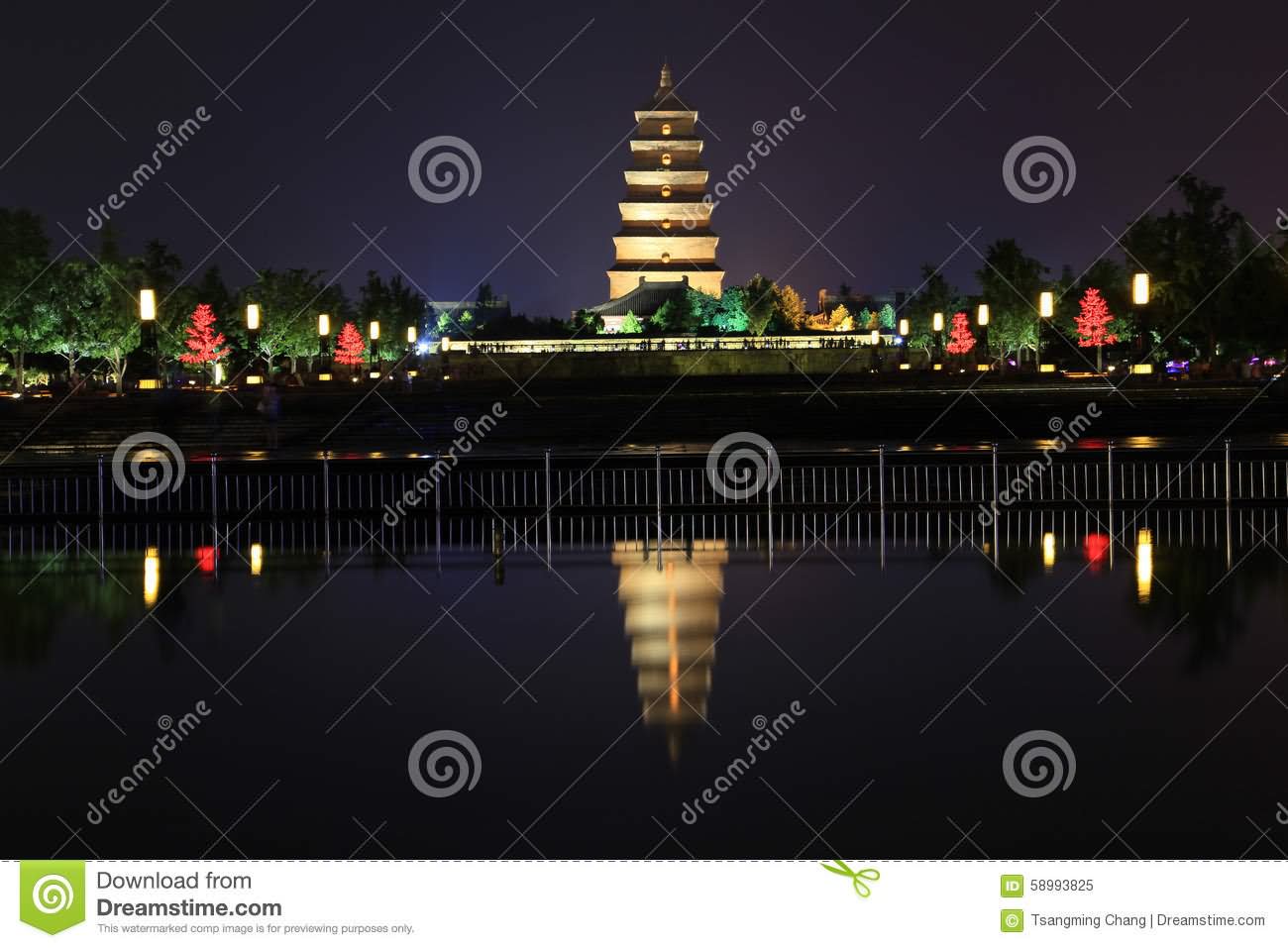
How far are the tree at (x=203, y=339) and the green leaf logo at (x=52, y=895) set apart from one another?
55349 millimetres

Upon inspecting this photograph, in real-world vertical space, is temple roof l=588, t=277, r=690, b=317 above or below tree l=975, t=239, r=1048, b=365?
above

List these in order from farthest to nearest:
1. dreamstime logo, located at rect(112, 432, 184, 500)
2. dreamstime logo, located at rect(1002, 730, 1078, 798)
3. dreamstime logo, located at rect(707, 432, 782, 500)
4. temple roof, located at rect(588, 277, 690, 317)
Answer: temple roof, located at rect(588, 277, 690, 317)
dreamstime logo, located at rect(112, 432, 184, 500)
dreamstime logo, located at rect(707, 432, 782, 500)
dreamstime logo, located at rect(1002, 730, 1078, 798)

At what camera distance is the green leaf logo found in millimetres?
5301

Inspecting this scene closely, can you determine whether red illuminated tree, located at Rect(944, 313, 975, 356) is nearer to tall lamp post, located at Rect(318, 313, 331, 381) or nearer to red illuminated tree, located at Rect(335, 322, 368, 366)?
red illuminated tree, located at Rect(335, 322, 368, 366)

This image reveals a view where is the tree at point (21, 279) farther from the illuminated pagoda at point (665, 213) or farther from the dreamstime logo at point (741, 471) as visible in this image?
the illuminated pagoda at point (665, 213)

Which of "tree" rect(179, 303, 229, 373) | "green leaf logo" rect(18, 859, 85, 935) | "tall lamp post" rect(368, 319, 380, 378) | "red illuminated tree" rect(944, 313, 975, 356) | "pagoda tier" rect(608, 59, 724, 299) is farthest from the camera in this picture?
"pagoda tier" rect(608, 59, 724, 299)

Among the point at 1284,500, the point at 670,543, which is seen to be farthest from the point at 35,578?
the point at 1284,500

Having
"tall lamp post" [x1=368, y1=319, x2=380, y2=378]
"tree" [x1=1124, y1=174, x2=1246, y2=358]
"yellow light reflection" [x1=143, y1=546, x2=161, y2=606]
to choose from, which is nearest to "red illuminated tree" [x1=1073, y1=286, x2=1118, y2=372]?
"tree" [x1=1124, y1=174, x2=1246, y2=358]

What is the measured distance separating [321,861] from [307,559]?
928 cm

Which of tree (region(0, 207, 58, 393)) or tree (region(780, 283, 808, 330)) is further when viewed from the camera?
tree (region(780, 283, 808, 330))

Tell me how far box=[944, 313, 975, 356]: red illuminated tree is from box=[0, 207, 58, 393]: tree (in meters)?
43.4

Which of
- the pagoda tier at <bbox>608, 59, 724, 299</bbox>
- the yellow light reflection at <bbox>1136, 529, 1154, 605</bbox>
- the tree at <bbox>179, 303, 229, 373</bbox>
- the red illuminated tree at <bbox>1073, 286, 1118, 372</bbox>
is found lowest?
the yellow light reflection at <bbox>1136, 529, 1154, 605</bbox>

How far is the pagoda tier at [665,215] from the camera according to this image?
9362 centimetres

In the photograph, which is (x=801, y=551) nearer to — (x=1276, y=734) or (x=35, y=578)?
(x=35, y=578)
